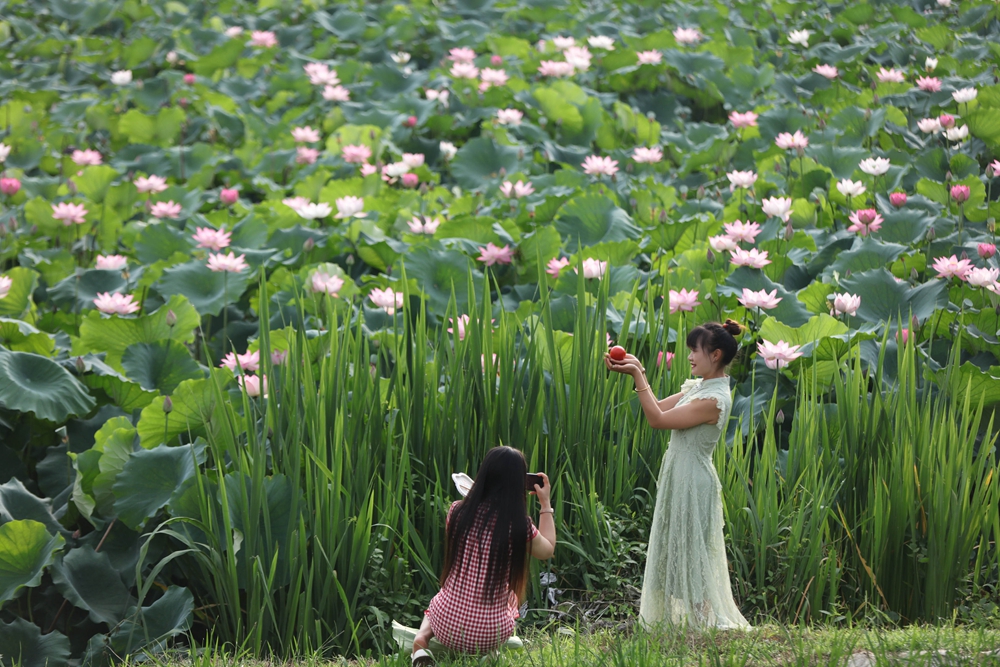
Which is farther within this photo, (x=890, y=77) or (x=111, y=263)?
(x=890, y=77)

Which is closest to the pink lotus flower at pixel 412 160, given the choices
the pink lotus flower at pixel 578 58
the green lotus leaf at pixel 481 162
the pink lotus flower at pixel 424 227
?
the green lotus leaf at pixel 481 162

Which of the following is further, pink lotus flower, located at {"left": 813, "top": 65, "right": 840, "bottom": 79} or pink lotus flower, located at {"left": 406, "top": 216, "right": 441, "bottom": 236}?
pink lotus flower, located at {"left": 813, "top": 65, "right": 840, "bottom": 79}

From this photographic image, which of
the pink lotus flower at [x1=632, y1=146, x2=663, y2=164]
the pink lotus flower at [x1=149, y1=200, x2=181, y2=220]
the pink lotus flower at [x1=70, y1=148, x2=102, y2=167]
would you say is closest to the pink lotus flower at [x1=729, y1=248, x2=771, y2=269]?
the pink lotus flower at [x1=632, y1=146, x2=663, y2=164]

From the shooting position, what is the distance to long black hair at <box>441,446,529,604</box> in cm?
215

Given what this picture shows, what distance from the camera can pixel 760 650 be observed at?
7.39 feet

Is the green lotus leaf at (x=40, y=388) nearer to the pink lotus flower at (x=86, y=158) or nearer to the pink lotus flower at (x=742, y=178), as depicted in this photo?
the pink lotus flower at (x=86, y=158)

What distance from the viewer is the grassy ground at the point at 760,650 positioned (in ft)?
7.01

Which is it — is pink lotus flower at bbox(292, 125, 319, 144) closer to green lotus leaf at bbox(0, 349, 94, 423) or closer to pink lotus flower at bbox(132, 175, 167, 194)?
pink lotus flower at bbox(132, 175, 167, 194)

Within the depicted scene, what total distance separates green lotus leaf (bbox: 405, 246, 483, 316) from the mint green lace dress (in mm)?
1649

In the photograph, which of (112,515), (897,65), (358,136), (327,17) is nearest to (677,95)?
(897,65)

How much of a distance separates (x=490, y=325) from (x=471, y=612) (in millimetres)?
1044

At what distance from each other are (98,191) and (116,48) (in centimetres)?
348

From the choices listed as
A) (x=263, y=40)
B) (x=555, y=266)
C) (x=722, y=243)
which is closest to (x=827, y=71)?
(x=722, y=243)

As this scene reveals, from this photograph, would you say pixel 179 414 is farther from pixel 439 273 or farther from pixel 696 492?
pixel 696 492
